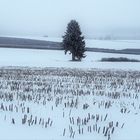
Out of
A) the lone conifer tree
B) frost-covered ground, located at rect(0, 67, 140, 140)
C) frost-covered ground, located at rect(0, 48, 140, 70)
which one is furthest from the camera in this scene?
the lone conifer tree

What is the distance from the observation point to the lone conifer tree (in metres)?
50.8

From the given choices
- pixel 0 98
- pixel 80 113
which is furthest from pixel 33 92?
pixel 80 113

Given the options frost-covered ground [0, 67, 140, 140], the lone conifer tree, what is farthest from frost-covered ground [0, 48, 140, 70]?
frost-covered ground [0, 67, 140, 140]

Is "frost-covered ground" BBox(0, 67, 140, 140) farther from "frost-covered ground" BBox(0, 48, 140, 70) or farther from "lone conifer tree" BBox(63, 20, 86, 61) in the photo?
"lone conifer tree" BBox(63, 20, 86, 61)

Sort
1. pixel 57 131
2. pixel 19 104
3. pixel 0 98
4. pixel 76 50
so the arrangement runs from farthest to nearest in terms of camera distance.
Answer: pixel 76 50 < pixel 0 98 < pixel 19 104 < pixel 57 131

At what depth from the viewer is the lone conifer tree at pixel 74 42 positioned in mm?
50812

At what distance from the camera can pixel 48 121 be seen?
22.6ft

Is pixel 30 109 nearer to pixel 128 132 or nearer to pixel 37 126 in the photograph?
pixel 37 126

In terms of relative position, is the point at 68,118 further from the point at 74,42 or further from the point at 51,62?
the point at 74,42

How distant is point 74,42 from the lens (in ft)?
168

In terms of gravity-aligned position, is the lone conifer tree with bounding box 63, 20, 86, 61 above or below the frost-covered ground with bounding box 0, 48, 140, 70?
above

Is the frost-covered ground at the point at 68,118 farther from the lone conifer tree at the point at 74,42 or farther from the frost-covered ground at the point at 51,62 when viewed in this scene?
the lone conifer tree at the point at 74,42

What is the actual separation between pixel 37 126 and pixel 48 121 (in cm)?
25

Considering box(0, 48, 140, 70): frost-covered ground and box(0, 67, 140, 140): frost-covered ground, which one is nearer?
box(0, 67, 140, 140): frost-covered ground
